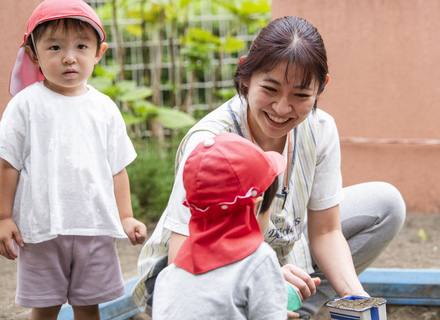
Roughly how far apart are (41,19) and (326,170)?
3.50 ft

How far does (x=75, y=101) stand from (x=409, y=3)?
2839 millimetres

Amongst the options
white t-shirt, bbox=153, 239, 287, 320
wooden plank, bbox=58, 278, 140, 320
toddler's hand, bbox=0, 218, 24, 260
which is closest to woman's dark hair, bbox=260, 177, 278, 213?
white t-shirt, bbox=153, 239, 287, 320

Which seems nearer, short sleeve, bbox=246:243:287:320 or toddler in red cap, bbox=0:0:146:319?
short sleeve, bbox=246:243:287:320

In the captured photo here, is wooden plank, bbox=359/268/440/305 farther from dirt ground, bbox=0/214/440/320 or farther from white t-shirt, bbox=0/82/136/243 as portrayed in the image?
white t-shirt, bbox=0/82/136/243

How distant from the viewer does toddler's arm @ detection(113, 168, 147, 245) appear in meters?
2.16

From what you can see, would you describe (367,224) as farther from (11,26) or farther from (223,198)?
(11,26)

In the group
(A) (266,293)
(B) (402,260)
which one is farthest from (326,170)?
(B) (402,260)

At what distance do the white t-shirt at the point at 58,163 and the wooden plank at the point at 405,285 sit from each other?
1.26 m

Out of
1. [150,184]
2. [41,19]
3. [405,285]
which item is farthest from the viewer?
[150,184]

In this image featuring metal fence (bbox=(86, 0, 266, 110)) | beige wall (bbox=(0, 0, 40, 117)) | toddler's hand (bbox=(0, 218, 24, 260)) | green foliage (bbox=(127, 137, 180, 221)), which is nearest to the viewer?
toddler's hand (bbox=(0, 218, 24, 260))

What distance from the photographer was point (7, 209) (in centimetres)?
200

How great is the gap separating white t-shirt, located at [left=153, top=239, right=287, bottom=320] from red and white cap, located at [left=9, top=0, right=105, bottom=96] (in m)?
0.98

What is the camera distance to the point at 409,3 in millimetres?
4168

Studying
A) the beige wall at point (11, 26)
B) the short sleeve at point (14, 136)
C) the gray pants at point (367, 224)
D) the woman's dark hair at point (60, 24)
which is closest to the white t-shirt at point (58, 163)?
the short sleeve at point (14, 136)
